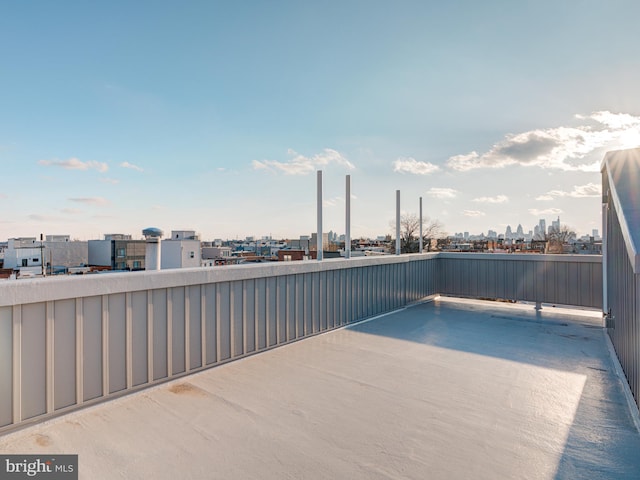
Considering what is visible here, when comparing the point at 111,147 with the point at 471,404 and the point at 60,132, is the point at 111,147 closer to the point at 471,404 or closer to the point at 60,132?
the point at 60,132

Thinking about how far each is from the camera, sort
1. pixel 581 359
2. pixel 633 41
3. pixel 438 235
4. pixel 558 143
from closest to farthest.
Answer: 1. pixel 581 359
2. pixel 633 41
3. pixel 558 143
4. pixel 438 235

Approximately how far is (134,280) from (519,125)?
9.53 meters

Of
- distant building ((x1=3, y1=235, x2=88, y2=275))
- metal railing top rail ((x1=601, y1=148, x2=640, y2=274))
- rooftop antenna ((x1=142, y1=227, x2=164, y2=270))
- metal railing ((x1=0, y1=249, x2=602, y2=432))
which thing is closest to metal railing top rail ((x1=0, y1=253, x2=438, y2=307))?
metal railing ((x1=0, y1=249, x2=602, y2=432))

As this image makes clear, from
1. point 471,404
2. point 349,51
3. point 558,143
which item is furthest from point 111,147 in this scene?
point 558,143

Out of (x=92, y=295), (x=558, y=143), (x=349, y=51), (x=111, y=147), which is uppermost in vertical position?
(x=349, y=51)

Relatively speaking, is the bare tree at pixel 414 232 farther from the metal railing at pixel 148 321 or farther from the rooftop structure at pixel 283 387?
the rooftop structure at pixel 283 387

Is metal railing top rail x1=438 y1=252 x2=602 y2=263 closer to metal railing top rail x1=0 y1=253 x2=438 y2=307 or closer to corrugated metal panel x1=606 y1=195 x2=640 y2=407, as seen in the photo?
corrugated metal panel x1=606 y1=195 x2=640 y2=407

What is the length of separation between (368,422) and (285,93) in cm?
831

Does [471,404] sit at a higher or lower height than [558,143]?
lower

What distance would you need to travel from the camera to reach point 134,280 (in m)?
2.49

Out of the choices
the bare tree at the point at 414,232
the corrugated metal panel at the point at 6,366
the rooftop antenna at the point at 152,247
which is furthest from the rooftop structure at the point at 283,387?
the bare tree at the point at 414,232

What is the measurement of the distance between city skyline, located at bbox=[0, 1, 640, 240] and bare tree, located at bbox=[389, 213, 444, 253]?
12796mm

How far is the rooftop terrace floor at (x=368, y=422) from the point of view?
1.68m

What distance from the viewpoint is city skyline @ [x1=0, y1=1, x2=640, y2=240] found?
19.4 ft
